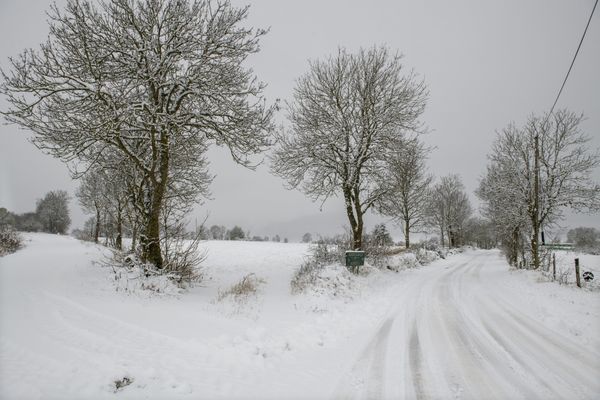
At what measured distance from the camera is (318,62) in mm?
15648

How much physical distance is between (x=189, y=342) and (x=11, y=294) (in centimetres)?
402

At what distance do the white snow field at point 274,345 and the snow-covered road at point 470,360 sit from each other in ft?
0.09

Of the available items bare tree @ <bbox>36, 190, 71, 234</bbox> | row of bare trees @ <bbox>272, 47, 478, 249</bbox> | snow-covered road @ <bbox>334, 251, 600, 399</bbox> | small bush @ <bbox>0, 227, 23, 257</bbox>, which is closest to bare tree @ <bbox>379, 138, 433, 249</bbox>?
row of bare trees @ <bbox>272, 47, 478, 249</bbox>

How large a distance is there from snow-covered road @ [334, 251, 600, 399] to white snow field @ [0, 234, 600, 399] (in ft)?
0.09

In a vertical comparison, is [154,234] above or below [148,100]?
below

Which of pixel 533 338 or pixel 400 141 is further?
pixel 400 141

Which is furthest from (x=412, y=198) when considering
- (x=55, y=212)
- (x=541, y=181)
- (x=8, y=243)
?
(x=55, y=212)

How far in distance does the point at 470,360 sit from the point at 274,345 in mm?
3339

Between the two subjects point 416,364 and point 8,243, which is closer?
point 416,364

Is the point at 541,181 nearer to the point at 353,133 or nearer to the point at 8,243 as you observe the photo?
the point at 353,133

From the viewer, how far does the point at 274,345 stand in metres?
5.20

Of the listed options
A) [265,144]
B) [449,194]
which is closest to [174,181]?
[265,144]

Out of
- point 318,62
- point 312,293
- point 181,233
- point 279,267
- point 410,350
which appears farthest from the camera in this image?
point 318,62

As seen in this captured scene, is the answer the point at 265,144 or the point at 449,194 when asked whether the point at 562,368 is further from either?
the point at 449,194
